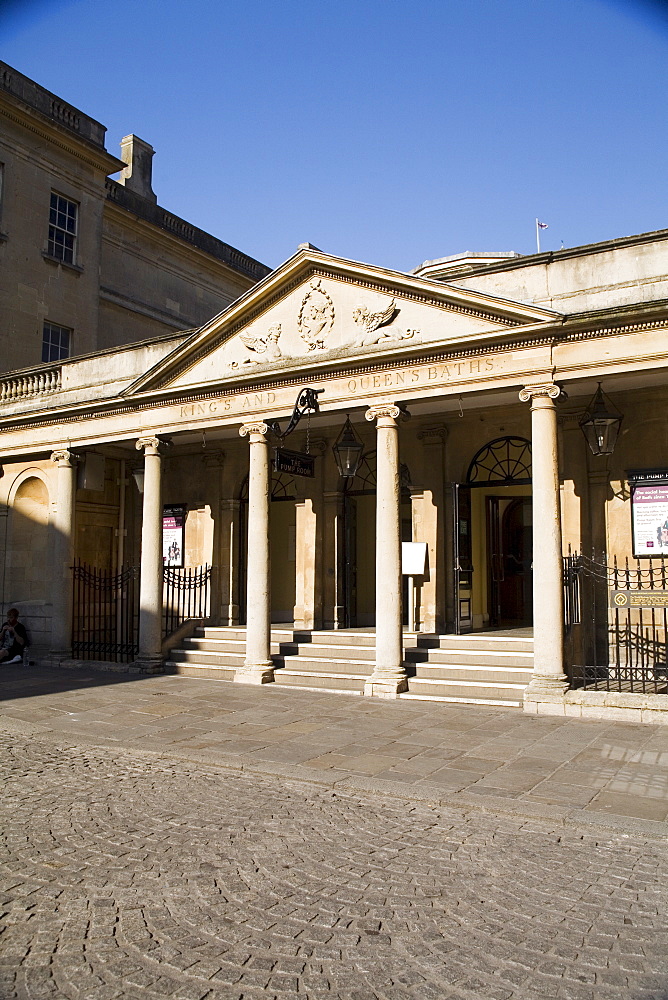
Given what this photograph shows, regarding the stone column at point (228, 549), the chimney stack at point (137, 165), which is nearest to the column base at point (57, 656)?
the stone column at point (228, 549)

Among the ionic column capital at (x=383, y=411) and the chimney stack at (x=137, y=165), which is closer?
the ionic column capital at (x=383, y=411)

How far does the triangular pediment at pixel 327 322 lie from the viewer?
11.1m

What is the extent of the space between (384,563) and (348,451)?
2.20m

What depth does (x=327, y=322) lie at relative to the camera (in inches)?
489

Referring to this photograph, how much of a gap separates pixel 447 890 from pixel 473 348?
798cm

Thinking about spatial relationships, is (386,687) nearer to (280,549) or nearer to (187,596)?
(187,596)

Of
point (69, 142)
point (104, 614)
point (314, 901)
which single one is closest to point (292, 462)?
point (104, 614)

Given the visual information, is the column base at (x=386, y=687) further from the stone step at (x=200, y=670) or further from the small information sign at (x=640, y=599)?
the small information sign at (x=640, y=599)

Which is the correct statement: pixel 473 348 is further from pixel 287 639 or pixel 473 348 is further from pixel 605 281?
pixel 287 639

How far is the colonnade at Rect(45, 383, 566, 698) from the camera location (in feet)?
33.9

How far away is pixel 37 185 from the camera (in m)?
19.8

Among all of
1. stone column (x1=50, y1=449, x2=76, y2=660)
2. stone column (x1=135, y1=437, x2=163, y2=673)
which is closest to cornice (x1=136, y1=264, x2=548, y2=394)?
stone column (x1=135, y1=437, x2=163, y2=673)

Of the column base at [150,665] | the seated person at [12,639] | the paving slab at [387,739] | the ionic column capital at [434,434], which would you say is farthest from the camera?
Result: the seated person at [12,639]

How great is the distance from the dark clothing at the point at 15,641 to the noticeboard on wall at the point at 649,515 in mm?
11706
